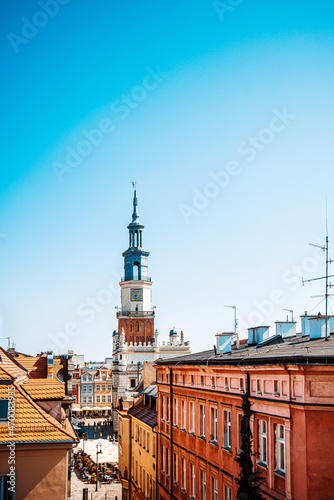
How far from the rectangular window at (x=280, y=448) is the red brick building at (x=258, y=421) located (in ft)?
0.08

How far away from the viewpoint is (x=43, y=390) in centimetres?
1920

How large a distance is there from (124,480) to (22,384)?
71.5 ft

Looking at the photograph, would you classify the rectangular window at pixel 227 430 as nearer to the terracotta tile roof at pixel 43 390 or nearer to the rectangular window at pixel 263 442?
the rectangular window at pixel 263 442

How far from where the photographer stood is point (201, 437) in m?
21.2

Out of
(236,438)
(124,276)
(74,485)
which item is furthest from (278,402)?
(124,276)

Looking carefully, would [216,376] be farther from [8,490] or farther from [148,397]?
[148,397]

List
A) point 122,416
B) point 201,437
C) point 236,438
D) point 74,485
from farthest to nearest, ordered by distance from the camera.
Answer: point 74,485, point 122,416, point 201,437, point 236,438

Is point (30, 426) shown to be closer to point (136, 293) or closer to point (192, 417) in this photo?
point (192, 417)

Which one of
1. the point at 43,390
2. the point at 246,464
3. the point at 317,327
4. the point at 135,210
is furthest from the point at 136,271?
the point at 246,464

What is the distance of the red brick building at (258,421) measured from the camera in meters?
12.9

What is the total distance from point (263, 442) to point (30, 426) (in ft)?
22.3

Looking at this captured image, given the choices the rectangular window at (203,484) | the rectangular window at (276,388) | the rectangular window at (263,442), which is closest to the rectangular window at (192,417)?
the rectangular window at (203,484)

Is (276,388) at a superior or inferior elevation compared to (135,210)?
inferior

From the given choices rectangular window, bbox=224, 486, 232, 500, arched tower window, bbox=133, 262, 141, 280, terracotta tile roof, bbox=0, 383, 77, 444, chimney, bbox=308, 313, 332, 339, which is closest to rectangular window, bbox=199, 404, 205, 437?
rectangular window, bbox=224, 486, 232, 500
